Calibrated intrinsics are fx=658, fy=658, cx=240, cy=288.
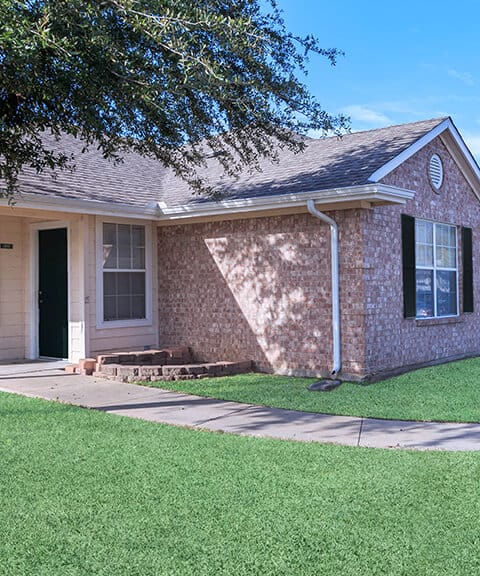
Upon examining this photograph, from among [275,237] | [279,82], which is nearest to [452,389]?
[275,237]

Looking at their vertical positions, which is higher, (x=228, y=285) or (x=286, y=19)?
(x=286, y=19)

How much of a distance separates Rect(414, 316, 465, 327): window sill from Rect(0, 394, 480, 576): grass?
20.6 feet

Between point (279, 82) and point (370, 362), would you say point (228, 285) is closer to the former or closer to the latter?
point (370, 362)

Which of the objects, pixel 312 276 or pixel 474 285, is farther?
pixel 474 285

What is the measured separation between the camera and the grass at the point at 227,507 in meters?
3.84

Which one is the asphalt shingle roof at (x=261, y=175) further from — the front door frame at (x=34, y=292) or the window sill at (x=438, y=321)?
the window sill at (x=438, y=321)

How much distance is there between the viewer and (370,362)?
10750 millimetres

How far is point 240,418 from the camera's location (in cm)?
791

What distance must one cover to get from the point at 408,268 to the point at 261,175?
3398 mm

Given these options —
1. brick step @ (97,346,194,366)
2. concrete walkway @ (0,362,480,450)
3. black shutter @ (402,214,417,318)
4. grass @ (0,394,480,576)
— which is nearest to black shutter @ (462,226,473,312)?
black shutter @ (402,214,417,318)

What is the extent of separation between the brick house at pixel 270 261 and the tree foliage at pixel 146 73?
7.04 ft

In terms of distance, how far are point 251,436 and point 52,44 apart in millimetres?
4403

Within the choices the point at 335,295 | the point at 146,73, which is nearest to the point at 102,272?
the point at 335,295

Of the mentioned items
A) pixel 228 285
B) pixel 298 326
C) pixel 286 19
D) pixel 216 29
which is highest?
pixel 286 19
